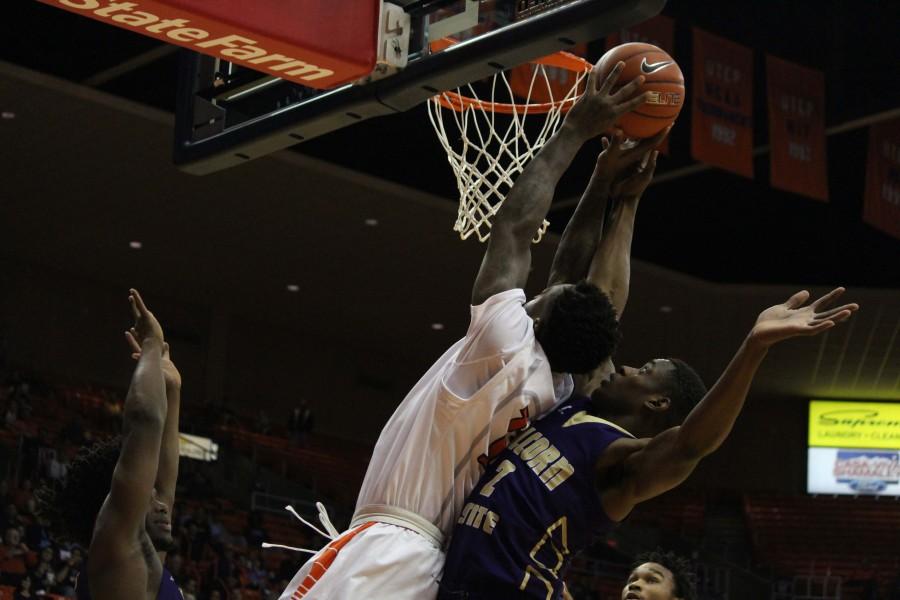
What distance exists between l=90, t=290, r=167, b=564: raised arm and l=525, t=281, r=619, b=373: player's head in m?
1.05

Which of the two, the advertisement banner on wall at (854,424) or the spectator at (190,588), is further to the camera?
the advertisement banner on wall at (854,424)

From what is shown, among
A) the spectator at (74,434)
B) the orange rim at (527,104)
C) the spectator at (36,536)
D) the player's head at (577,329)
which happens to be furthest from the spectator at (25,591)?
the player's head at (577,329)

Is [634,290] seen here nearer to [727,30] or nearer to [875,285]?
[875,285]

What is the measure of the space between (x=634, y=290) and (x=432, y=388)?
1632 cm

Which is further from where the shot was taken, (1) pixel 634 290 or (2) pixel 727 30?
(1) pixel 634 290

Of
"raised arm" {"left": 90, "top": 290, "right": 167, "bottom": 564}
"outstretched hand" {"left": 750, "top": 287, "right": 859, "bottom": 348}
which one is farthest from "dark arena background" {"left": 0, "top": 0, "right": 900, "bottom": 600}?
"outstretched hand" {"left": 750, "top": 287, "right": 859, "bottom": 348}

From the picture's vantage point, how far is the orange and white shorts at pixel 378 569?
353 cm

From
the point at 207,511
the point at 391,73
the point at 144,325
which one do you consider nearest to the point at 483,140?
the point at 391,73

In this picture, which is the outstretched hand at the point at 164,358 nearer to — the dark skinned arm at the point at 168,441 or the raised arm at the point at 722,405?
the dark skinned arm at the point at 168,441

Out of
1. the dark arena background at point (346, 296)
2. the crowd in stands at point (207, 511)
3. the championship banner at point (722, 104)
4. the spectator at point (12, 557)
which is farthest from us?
Answer: the dark arena background at point (346, 296)

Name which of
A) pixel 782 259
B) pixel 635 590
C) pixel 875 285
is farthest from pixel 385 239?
pixel 635 590

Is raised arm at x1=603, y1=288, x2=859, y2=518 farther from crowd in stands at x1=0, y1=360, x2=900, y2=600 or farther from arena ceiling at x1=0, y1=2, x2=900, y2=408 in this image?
arena ceiling at x1=0, y1=2, x2=900, y2=408

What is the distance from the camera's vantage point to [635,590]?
18.4 feet

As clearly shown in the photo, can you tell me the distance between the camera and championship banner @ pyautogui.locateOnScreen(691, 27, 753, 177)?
1340cm
